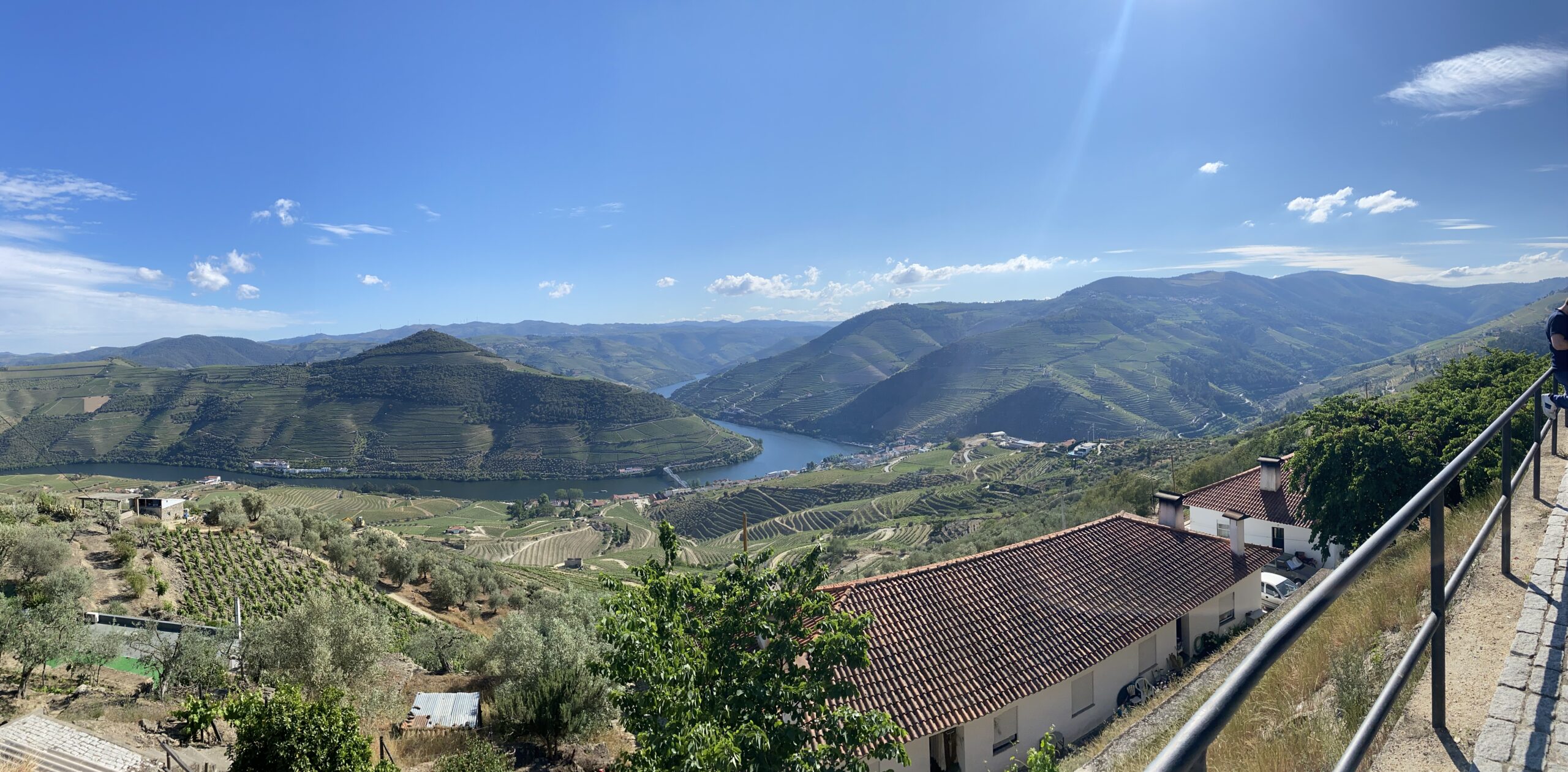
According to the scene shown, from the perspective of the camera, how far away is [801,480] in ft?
452

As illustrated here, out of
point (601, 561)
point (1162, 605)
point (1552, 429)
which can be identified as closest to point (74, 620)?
point (1162, 605)

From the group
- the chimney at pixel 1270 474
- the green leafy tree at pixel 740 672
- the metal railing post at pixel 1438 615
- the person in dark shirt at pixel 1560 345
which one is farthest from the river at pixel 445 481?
the metal railing post at pixel 1438 615

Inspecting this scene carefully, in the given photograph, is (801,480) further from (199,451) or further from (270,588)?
(199,451)

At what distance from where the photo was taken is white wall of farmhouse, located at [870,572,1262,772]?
12.3m

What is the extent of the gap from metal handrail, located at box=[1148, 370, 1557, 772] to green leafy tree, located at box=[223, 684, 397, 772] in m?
10.9

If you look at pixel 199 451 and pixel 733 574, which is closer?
pixel 733 574

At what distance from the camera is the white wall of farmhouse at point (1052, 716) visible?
12297 millimetres

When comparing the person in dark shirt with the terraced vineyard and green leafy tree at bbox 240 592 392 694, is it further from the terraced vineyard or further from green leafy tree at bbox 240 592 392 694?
the terraced vineyard

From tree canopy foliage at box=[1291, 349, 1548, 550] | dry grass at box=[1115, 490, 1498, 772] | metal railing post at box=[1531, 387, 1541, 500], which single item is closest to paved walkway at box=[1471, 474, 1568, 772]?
dry grass at box=[1115, 490, 1498, 772]

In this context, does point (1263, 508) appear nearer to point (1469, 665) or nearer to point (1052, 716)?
point (1052, 716)

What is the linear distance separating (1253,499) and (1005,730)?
17838mm

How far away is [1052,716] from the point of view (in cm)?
1338

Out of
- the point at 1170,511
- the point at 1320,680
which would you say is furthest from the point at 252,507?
the point at 1320,680

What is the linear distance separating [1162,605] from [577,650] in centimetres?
1414
